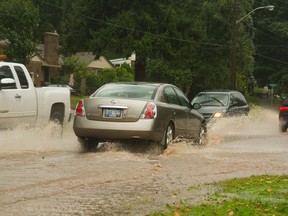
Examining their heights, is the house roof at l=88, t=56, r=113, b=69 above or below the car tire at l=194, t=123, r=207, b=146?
above

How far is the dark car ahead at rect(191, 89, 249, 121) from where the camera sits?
21766 mm

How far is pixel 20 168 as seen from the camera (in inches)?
386

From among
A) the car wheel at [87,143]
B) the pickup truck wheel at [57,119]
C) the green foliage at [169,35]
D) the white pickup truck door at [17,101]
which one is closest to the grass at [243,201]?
the car wheel at [87,143]

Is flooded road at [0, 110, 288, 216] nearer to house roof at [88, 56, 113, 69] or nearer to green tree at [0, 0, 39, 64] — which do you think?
green tree at [0, 0, 39, 64]

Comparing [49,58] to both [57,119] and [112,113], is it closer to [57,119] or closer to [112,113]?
[57,119]

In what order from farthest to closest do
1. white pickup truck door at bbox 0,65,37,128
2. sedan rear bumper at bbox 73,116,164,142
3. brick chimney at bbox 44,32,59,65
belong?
brick chimney at bbox 44,32,59,65 → white pickup truck door at bbox 0,65,37,128 → sedan rear bumper at bbox 73,116,164,142

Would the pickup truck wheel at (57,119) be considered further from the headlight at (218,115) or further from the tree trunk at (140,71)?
the tree trunk at (140,71)

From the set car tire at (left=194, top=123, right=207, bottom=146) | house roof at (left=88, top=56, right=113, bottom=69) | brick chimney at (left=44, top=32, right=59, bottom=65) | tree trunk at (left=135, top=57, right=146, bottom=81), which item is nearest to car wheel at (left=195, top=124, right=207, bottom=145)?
car tire at (left=194, top=123, right=207, bottom=146)

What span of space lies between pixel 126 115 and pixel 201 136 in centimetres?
371

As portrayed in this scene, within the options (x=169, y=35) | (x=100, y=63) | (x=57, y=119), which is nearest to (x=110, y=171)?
(x=57, y=119)

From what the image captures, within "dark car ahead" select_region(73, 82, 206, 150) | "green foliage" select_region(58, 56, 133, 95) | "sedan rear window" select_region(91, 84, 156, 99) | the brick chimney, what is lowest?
"green foliage" select_region(58, 56, 133, 95)

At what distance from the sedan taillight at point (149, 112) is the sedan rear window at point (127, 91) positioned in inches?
21.4

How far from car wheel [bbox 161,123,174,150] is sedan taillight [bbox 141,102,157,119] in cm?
63

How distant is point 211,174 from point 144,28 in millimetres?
29662
